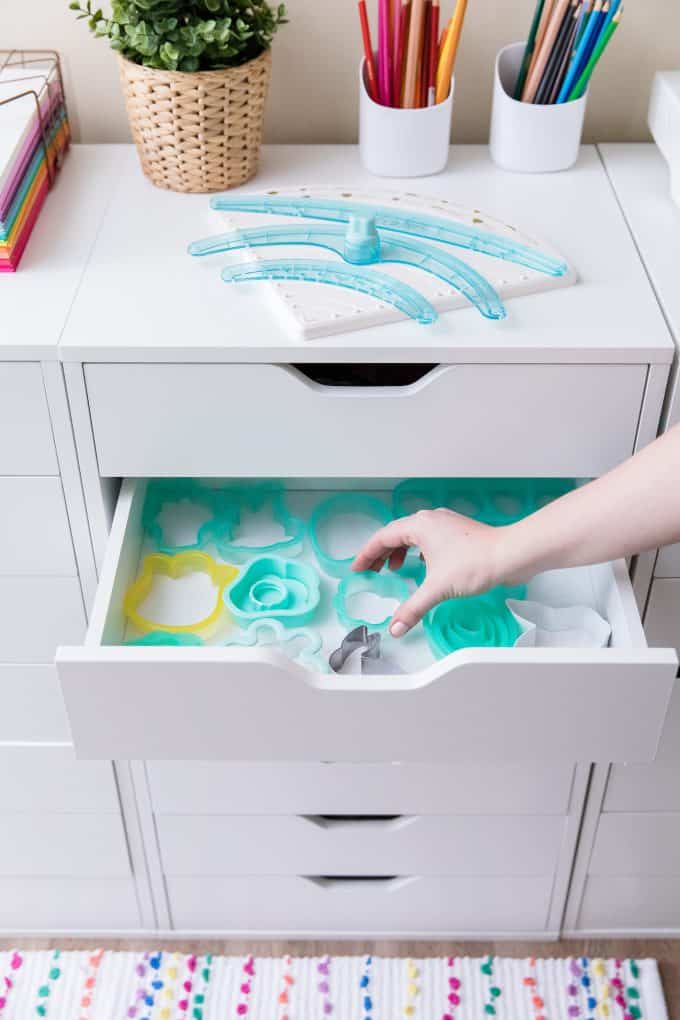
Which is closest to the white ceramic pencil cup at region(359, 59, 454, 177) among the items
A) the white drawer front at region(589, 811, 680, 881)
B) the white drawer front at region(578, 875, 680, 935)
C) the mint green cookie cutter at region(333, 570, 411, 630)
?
the mint green cookie cutter at region(333, 570, 411, 630)

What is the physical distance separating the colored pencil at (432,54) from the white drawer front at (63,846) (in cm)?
88

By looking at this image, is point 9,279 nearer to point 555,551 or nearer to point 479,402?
point 479,402

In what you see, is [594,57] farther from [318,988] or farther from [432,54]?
[318,988]

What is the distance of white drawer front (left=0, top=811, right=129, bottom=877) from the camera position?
127 cm

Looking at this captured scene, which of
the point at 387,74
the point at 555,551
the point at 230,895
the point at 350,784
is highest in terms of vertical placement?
the point at 387,74

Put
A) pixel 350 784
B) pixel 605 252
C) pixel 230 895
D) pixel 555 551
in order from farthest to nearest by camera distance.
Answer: pixel 230 895 < pixel 350 784 < pixel 605 252 < pixel 555 551

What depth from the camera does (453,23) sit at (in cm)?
104

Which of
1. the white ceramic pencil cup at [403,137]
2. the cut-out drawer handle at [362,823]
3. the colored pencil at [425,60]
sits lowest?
the cut-out drawer handle at [362,823]

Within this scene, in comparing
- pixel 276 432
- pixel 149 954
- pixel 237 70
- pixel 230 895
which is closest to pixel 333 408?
pixel 276 432

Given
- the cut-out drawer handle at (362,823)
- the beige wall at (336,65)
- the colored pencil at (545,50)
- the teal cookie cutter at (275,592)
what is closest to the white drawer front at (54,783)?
the cut-out drawer handle at (362,823)

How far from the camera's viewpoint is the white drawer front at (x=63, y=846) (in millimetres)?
1270

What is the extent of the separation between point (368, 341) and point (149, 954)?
887mm

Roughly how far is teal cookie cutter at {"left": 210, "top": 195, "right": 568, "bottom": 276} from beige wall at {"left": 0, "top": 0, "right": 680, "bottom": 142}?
8.2 inches

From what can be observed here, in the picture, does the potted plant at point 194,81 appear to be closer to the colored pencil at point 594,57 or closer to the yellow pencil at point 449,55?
the yellow pencil at point 449,55
